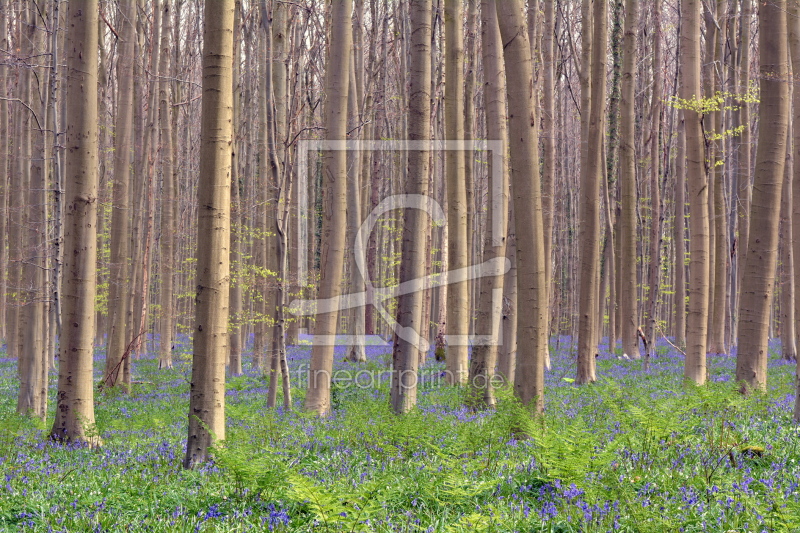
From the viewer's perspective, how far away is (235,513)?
4750mm

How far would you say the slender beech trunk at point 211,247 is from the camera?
6.73m

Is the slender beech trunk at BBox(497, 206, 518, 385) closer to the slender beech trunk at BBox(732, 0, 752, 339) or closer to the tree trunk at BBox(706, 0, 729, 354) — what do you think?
the tree trunk at BBox(706, 0, 729, 354)

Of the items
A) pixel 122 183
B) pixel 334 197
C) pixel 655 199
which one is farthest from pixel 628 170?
pixel 122 183

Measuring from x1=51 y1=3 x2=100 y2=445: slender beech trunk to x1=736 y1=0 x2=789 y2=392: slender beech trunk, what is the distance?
32.8 feet

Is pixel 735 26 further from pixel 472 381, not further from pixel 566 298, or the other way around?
pixel 566 298

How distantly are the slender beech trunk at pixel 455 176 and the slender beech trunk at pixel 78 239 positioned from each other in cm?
626

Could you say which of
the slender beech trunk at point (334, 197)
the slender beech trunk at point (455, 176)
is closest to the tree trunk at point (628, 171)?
the slender beech trunk at point (455, 176)

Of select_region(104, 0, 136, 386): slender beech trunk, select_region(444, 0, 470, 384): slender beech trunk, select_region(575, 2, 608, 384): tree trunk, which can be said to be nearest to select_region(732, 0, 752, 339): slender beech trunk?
select_region(575, 2, 608, 384): tree trunk

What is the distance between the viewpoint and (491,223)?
40.8 feet

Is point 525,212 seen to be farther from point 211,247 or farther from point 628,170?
point 628,170

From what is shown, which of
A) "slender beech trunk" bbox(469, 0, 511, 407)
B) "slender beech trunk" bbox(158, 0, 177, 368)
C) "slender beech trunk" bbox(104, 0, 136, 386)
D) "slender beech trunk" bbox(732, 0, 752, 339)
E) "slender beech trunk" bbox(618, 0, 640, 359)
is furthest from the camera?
"slender beech trunk" bbox(732, 0, 752, 339)

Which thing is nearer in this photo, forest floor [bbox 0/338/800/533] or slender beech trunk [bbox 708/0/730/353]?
forest floor [bbox 0/338/800/533]

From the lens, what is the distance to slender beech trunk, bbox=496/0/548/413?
25.4ft

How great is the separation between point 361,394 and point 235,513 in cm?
955
